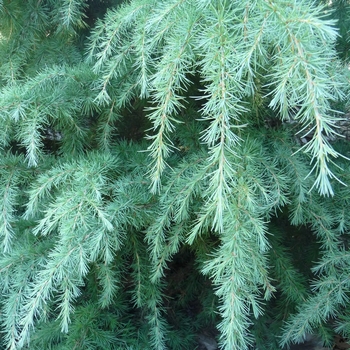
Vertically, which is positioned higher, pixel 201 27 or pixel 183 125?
pixel 201 27

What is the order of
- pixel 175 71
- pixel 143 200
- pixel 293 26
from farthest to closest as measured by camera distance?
1. pixel 143 200
2. pixel 175 71
3. pixel 293 26

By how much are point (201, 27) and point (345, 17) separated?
0.72 meters

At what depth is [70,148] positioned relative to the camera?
140 centimetres

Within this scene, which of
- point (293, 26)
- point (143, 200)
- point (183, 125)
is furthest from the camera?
point (183, 125)

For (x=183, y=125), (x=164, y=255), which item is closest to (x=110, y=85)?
(x=183, y=125)

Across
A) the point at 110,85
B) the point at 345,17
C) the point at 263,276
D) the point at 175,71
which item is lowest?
the point at 263,276

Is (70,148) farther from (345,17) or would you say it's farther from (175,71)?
(345,17)

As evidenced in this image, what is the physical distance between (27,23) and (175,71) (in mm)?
798

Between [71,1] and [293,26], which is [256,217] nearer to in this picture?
[293,26]

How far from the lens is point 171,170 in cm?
127

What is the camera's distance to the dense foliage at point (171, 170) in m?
0.85

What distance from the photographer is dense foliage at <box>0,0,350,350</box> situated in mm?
848

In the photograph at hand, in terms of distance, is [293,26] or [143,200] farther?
[143,200]

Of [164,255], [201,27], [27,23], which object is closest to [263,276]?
[164,255]
